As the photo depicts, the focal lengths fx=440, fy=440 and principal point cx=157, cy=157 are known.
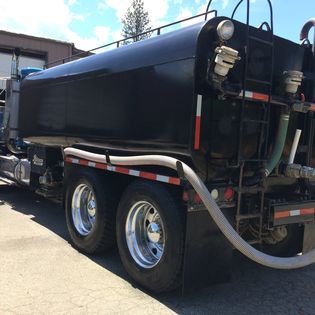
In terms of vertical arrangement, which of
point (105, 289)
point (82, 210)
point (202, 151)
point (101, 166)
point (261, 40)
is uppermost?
point (261, 40)

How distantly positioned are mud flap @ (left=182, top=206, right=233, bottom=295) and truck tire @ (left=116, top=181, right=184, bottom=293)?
84 mm

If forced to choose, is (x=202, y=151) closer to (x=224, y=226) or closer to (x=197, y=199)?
(x=197, y=199)

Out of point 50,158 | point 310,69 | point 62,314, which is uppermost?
point 310,69

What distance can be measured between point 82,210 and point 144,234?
59.3 inches

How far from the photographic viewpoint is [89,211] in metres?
5.86

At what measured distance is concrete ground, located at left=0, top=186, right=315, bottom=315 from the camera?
4.08m

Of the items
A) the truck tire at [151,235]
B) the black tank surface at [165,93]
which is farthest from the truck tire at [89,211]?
the black tank surface at [165,93]

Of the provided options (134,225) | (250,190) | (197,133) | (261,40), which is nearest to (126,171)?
(134,225)

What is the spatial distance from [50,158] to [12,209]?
5.41ft

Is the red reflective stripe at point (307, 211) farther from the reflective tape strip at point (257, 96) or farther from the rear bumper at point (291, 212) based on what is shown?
the reflective tape strip at point (257, 96)

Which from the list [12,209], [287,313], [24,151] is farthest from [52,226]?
[287,313]

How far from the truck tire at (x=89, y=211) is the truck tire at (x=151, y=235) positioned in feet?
1.26

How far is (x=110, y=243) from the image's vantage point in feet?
17.8

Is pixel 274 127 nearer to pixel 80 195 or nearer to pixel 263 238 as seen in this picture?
pixel 263 238
